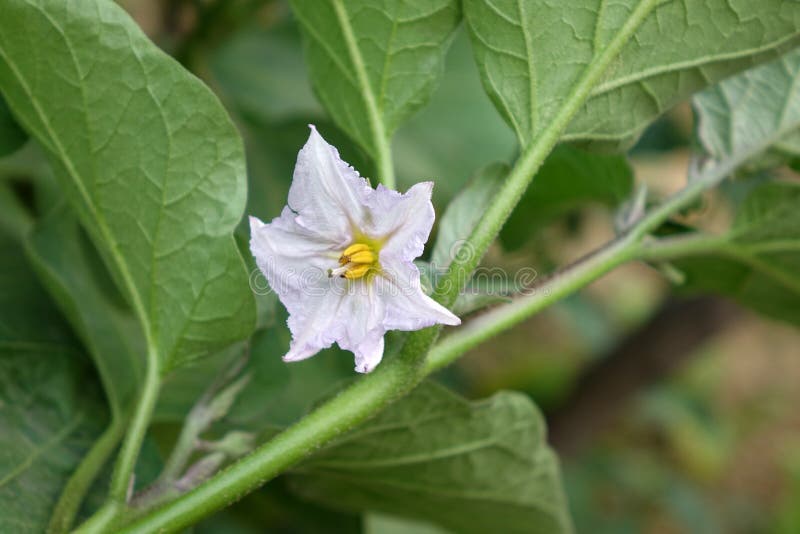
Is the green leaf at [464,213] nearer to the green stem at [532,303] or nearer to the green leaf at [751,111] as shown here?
the green stem at [532,303]

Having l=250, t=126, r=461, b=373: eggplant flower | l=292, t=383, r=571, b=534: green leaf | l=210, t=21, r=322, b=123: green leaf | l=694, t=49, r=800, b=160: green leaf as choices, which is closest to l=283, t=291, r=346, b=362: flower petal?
l=250, t=126, r=461, b=373: eggplant flower

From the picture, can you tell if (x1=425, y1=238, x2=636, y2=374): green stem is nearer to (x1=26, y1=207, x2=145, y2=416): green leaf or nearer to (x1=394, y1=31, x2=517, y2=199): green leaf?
(x1=26, y1=207, x2=145, y2=416): green leaf

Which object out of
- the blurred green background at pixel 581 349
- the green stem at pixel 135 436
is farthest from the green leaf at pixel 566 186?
the green stem at pixel 135 436

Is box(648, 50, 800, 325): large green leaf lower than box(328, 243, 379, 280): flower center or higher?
lower

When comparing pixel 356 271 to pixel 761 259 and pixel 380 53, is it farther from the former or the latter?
pixel 761 259

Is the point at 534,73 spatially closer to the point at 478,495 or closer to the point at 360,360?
the point at 360,360

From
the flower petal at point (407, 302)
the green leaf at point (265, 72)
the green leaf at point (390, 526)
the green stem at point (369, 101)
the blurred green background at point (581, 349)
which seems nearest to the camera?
the flower petal at point (407, 302)
